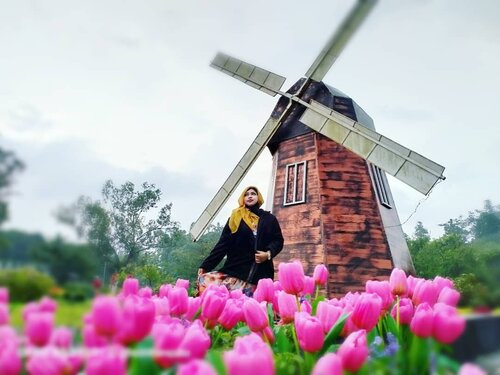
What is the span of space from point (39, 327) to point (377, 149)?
301 inches

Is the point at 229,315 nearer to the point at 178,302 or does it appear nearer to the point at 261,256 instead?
the point at 178,302

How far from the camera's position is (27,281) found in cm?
44

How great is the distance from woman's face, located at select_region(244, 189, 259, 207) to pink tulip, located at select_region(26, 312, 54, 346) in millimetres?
5022

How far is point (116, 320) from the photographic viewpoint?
0.49 meters

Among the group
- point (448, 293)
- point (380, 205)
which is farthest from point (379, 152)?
point (448, 293)

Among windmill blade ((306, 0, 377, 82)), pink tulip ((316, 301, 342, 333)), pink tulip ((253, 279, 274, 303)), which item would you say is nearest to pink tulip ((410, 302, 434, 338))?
pink tulip ((316, 301, 342, 333))

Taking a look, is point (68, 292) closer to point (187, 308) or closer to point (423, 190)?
point (187, 308)

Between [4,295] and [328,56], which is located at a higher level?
[328,56]

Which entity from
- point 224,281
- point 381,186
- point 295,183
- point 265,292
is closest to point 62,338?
point 265,292

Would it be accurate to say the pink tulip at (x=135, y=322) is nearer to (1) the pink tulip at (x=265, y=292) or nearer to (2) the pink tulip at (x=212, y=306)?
(2) the pink tulip at (x=212, y=306)

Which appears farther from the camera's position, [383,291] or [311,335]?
[383,291]

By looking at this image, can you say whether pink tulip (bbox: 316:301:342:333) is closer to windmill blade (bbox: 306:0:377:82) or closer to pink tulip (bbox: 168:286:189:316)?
pink tulip (bbox: 168:286:189:316)

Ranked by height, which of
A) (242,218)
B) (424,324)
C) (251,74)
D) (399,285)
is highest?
(251,74)

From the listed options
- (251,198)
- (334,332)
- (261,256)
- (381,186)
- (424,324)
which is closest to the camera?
(424,324)
